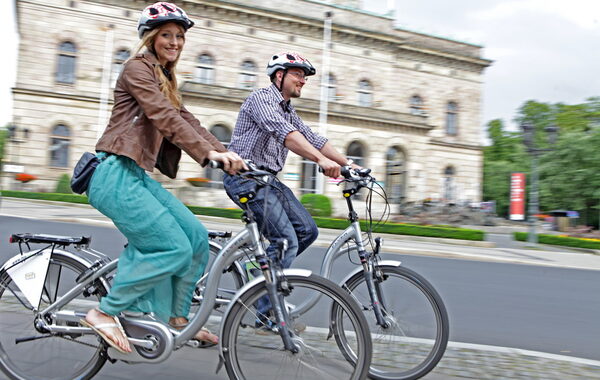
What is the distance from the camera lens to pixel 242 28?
3234 centimetres

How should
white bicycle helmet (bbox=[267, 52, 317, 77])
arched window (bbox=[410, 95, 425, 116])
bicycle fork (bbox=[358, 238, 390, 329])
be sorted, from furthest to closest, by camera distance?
1. arched window (bbox=[410, 95, 425, 116])
2. white bicycle helmet (bbox=[267, 52, 317, 77])
3. bicycle fork (bbox=[358, 238, 390, 329])

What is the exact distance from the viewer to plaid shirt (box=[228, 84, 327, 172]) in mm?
3611

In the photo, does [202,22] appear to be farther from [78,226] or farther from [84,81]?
[78,226]

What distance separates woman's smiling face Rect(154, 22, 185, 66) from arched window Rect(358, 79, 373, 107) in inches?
1294

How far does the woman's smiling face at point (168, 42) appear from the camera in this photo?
3.08 meters

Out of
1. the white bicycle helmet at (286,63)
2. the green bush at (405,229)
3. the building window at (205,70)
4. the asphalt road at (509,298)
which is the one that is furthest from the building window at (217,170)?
the white bicycle helmet at (286,63)

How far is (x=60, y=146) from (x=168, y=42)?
28914 mm

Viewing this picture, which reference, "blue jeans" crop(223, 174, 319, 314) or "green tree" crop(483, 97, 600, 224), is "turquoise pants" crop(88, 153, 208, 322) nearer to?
"blue jeans" crop(223, 174, 319, 314)

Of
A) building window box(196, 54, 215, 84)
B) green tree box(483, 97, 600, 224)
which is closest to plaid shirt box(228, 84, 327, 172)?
green tree box(483, 97, 600, 224)

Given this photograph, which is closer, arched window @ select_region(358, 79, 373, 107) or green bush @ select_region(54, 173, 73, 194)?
green bush @ select_region(54, 173, 73, 194)

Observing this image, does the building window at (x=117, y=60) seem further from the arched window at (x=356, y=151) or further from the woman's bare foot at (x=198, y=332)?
the woman's bare foot at (x=198, y=332)

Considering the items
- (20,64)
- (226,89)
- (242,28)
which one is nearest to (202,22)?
(242,28)

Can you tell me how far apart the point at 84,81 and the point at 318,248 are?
23.3 meters

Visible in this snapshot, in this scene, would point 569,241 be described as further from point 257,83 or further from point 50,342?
point 257,83
